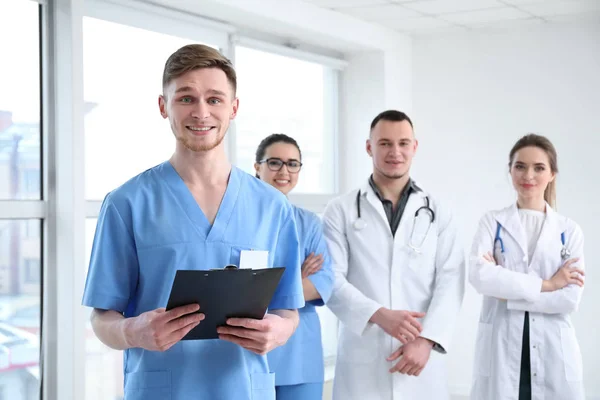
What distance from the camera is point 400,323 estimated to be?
8.82ft

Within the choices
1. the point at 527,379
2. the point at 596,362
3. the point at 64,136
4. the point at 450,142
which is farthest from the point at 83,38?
the point at 596,362

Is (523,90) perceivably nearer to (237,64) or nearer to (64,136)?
(237,64)

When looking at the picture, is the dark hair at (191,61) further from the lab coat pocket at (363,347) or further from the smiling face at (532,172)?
the smiling face at (532,172)

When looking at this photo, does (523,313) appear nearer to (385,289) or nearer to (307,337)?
(385,289)

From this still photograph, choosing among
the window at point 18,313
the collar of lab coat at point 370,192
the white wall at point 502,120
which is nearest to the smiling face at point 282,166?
the collar of lab coat at point 370,192

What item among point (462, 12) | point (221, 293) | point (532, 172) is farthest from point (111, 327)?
point (462, 12)

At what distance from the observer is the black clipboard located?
1441mm

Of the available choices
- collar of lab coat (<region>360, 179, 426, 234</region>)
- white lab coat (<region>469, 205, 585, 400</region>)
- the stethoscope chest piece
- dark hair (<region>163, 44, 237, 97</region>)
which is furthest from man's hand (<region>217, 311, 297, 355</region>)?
the stethoscope chest piece

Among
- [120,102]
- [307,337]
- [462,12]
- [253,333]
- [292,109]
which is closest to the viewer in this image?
[253,333]

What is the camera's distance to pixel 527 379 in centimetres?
311

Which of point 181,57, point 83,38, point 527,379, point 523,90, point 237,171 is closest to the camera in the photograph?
point 181,57

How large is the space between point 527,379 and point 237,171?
190 centimetres

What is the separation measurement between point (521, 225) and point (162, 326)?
2.11m

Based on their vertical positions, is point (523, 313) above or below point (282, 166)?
below
